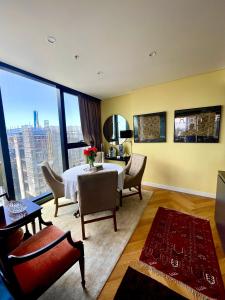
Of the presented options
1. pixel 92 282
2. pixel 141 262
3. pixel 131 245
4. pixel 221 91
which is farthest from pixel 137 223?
pixel 221 91

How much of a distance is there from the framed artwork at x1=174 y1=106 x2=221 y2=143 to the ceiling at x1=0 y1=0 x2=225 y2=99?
77 centimetres

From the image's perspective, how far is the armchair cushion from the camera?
100 centimetres

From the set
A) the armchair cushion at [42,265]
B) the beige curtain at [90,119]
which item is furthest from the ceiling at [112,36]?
the armchair cushion at [42,265]

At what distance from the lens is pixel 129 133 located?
3.73 metres

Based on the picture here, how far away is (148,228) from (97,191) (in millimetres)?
992

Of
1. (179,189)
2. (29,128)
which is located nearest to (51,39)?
(29,128)

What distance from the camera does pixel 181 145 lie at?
127 inches

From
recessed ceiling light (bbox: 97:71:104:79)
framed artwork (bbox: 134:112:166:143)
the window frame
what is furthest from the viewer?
framed artwork (bbox: 134:112:166:143)

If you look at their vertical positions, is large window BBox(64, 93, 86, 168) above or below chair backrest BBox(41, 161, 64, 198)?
above

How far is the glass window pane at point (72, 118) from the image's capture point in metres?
3.58

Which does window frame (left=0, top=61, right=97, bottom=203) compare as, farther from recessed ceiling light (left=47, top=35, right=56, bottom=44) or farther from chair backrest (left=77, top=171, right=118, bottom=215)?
chair backrest (left=77, top=171, right=118, bottom=215)

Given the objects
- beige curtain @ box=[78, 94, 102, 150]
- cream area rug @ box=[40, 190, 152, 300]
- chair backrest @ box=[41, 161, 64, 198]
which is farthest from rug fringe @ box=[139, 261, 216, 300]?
beige curtain @ box=[78, 94, 102, 150]

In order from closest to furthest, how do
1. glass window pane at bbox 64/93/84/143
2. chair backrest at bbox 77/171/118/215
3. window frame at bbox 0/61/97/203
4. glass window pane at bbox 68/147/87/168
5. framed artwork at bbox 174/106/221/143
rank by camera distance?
chair backrest at bbox 77/171/118/215 < window frame at bbox 0/61/97/203 < framed artwork at bbox 174/106/221/143 < glass window pane at bbox 64/93/84/143 < glass window pane at bbox 68/147/87/168

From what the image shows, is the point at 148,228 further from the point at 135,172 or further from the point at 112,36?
the point at 112,36
